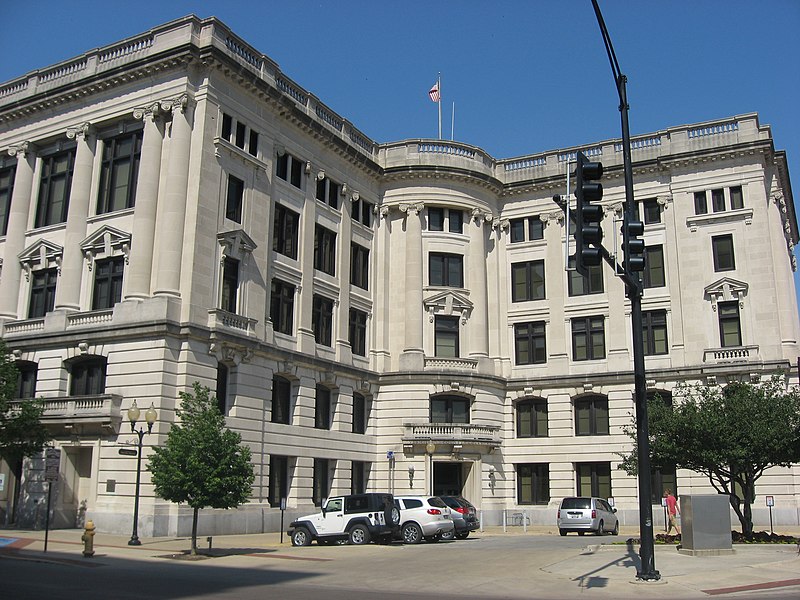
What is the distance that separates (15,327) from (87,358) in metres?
5.71

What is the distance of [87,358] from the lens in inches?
1489

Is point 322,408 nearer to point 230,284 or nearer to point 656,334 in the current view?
point 230,284

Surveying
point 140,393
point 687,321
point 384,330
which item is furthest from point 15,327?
point 687,321

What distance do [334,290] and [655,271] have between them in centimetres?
2005

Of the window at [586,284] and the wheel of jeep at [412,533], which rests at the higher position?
the window at [586,284]

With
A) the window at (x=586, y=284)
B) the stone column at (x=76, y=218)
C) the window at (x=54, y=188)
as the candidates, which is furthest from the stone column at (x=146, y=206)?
the window at (x=586, y=284)

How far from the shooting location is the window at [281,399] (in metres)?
42.7

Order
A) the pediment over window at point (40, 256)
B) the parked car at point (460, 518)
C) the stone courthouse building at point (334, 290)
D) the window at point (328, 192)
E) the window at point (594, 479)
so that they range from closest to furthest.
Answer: the parked car at point (460, 518) < the stone courthouse building at point (334, 290) < the pediment over window at point (40, 256) < the window at point (328, 192) < the window at point (594, 479)

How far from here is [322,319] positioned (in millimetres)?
47094

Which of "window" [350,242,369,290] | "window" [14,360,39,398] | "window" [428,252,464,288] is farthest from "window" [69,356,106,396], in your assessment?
"window" [428,252,464,288]

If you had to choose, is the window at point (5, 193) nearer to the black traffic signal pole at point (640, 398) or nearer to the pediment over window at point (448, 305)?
the pediment over window at point (448, 305)

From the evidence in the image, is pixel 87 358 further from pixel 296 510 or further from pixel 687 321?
pixel 687 321

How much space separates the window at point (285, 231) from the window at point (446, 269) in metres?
10.7

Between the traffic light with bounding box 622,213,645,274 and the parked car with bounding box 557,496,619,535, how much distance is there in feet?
75.4
